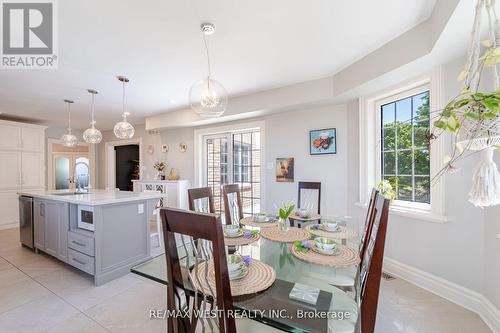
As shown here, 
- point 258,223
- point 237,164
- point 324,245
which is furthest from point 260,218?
point 237,164

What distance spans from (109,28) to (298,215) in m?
2.58

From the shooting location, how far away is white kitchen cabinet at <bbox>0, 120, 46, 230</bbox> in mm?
4656

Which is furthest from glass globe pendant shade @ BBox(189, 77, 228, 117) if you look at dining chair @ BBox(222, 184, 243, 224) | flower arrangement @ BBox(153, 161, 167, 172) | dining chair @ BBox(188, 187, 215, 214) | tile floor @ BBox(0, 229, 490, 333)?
flower arrangement @ BBox(153, 161, 167, 172)

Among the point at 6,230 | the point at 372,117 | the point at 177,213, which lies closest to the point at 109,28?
the point at 177,213

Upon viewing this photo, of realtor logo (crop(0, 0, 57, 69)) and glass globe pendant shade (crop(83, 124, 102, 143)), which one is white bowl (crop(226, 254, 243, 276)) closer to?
realtor logo (crop(0, 0, 57, 69))

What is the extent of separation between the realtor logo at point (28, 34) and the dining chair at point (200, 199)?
188 centimetres

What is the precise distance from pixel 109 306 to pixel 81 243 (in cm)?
92

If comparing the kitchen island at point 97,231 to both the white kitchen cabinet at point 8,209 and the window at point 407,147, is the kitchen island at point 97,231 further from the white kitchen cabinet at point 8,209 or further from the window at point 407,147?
the window at point 407,147

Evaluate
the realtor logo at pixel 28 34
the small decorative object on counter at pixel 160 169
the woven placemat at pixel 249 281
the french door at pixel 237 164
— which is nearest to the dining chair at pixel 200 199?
the woven placemat at pixel 249 281

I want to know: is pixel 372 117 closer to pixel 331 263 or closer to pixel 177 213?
pixel 331 263

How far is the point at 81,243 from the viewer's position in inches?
99.9

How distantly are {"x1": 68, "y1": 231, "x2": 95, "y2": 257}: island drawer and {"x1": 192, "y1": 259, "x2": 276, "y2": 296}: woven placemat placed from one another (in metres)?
1.91

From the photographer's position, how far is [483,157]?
0.82m

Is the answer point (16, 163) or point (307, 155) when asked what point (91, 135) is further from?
point (307, 155)
